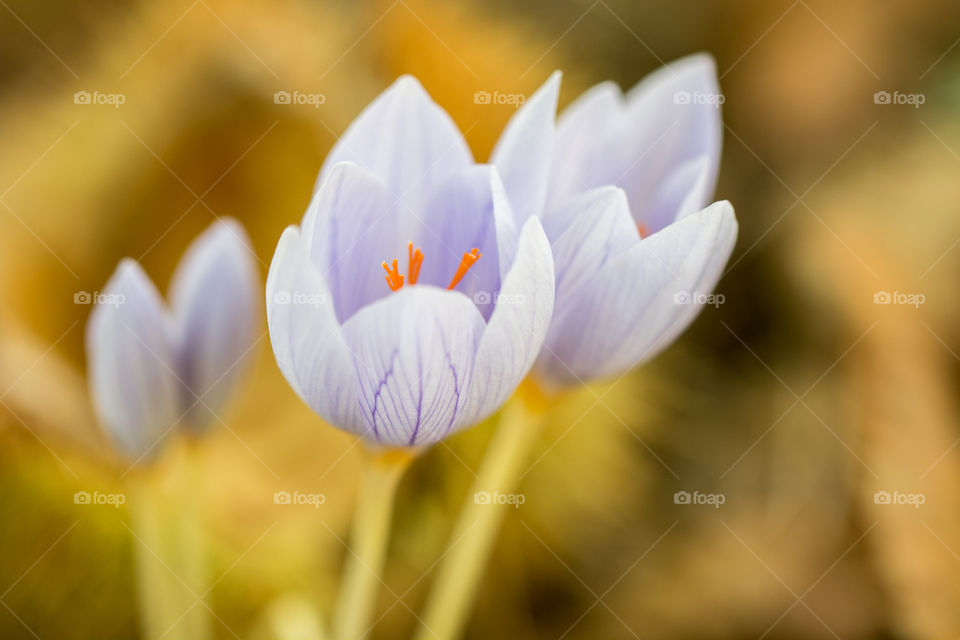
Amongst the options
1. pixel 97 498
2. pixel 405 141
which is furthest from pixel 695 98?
pixel 97 498

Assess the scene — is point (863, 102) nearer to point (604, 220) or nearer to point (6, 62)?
point (604, 220)

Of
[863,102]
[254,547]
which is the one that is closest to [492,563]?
[254,547]

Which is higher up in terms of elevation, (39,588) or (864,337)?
(864,337)

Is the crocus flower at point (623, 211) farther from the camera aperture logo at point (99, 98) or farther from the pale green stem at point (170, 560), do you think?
the camera aperture logo at point (99, 98)

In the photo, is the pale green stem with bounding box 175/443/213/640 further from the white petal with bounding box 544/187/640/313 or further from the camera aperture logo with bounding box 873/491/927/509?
the camera aperture logo with bounding box 873/491/927/509

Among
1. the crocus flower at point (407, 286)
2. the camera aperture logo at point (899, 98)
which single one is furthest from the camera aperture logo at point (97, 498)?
the camera aperture logo at point (899, 98)

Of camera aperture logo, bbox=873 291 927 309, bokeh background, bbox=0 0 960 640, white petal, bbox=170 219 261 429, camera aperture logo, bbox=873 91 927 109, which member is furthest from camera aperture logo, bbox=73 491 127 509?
camera aperture logo, bbox=873 91 927 109

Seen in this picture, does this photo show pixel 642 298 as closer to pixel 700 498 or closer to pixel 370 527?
pixel 370 527

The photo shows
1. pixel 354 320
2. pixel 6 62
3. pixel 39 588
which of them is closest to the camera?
pixel 354 320
